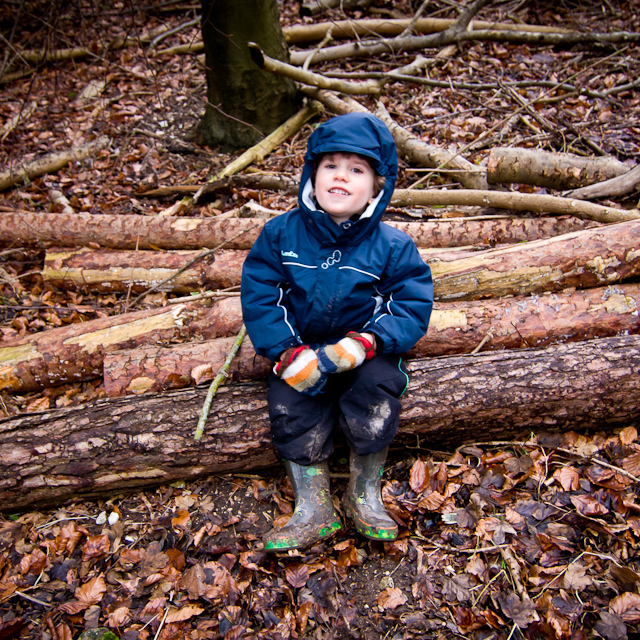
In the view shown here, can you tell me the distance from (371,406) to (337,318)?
1.70ft

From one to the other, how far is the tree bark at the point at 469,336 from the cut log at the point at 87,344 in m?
0.27

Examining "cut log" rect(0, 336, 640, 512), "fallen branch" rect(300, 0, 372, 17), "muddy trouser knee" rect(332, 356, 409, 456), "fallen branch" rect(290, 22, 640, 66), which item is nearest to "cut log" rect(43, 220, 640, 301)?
"cut log" rect(0, 336, 640, 512)

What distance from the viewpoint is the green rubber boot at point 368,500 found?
2.40 metres

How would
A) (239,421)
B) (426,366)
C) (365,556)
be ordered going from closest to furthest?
(365,556)
(239,421)
(426,366)

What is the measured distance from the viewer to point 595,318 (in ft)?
10.3

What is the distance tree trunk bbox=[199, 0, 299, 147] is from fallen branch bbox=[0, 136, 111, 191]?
1545 mm

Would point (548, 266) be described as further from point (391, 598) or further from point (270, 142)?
point (270, 142)

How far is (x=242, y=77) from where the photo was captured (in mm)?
5703

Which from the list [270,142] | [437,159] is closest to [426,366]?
[437,159]

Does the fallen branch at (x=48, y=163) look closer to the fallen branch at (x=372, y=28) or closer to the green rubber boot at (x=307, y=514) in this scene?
the fallen branch at (x=372, y=28)

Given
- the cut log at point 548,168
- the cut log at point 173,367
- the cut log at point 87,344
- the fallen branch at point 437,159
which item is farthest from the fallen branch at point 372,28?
the cut log at point 173,367

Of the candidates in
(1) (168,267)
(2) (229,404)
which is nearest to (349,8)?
(1) (168,267)

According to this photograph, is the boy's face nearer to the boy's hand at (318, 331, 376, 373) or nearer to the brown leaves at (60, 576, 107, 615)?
the boy's hand at (318, 331, 376, 373)

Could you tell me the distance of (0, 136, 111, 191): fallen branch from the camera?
5.81 m
